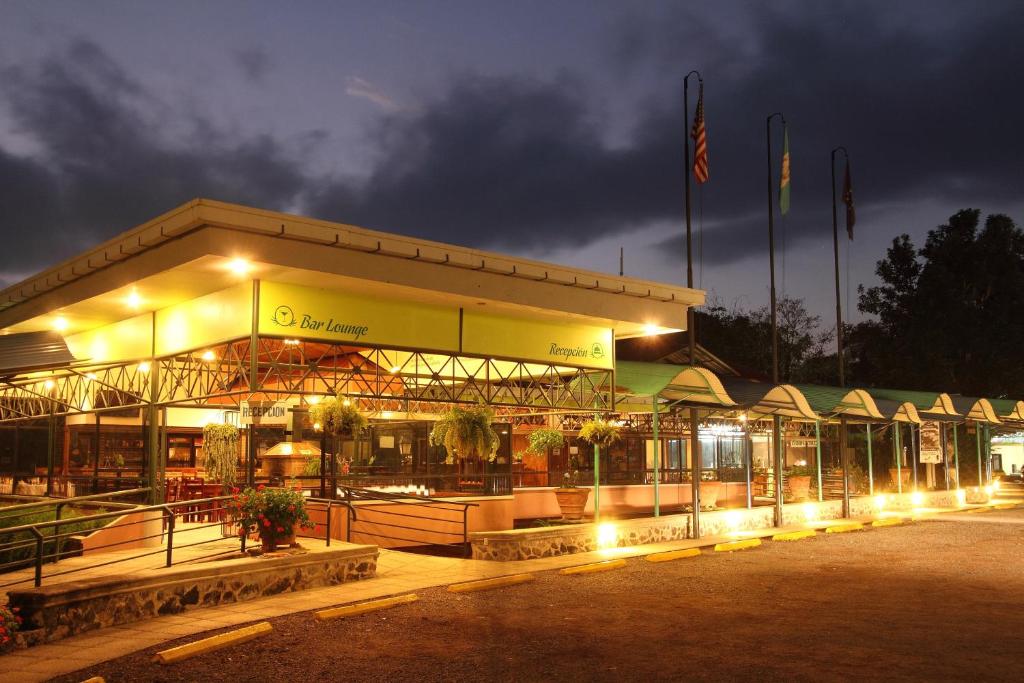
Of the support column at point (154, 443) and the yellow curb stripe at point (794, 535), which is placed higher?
the support column at point (154, 443)

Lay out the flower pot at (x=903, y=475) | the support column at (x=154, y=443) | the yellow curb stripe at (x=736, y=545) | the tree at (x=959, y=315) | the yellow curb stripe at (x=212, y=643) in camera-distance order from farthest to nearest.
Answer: the tree at (x=959, y=315) → the flower pot at (x=903, y=475) → the yellow curb stripe at (x=736, y=545) → the support column at (x=154, y=443) → the yellow curb stripe at (x=212, y=643)

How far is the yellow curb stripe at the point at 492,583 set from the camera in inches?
479

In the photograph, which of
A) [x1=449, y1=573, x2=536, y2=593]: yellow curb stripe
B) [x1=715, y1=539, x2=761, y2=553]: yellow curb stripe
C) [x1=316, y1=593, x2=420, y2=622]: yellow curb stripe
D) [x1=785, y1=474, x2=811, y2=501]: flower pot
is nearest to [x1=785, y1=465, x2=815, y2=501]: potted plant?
[x1=785, y1=474, x2=811, y2=501]: flower pot

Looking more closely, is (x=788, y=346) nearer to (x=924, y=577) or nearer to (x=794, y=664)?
(x=924, y=577)

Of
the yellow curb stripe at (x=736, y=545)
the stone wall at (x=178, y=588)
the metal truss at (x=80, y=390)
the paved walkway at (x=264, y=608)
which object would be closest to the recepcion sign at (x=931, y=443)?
the yellow curb stripe at (x=736, y=545)

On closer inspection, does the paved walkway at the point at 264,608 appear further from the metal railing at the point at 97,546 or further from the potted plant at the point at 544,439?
the potted plant at the point at 544,439

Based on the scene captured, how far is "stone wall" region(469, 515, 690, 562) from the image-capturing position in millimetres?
15020

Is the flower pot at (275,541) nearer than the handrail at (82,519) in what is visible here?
No

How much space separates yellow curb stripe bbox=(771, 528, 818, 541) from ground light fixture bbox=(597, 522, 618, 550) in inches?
162

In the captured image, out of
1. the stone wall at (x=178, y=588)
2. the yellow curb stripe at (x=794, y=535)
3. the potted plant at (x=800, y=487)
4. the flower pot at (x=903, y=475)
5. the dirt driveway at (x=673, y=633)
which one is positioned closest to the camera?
the dirt driveway at (x=673, y=633)

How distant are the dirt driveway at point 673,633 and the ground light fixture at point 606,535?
255 centimetres

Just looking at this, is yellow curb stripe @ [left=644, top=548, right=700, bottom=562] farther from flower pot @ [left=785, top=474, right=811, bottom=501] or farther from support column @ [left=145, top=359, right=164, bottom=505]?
flower pot @ [left=785, top=474, right=811, bottom=501]

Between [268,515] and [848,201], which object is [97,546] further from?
[848,201]

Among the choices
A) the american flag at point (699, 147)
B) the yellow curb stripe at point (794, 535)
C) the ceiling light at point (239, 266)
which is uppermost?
the american flag at point (699, 147)
